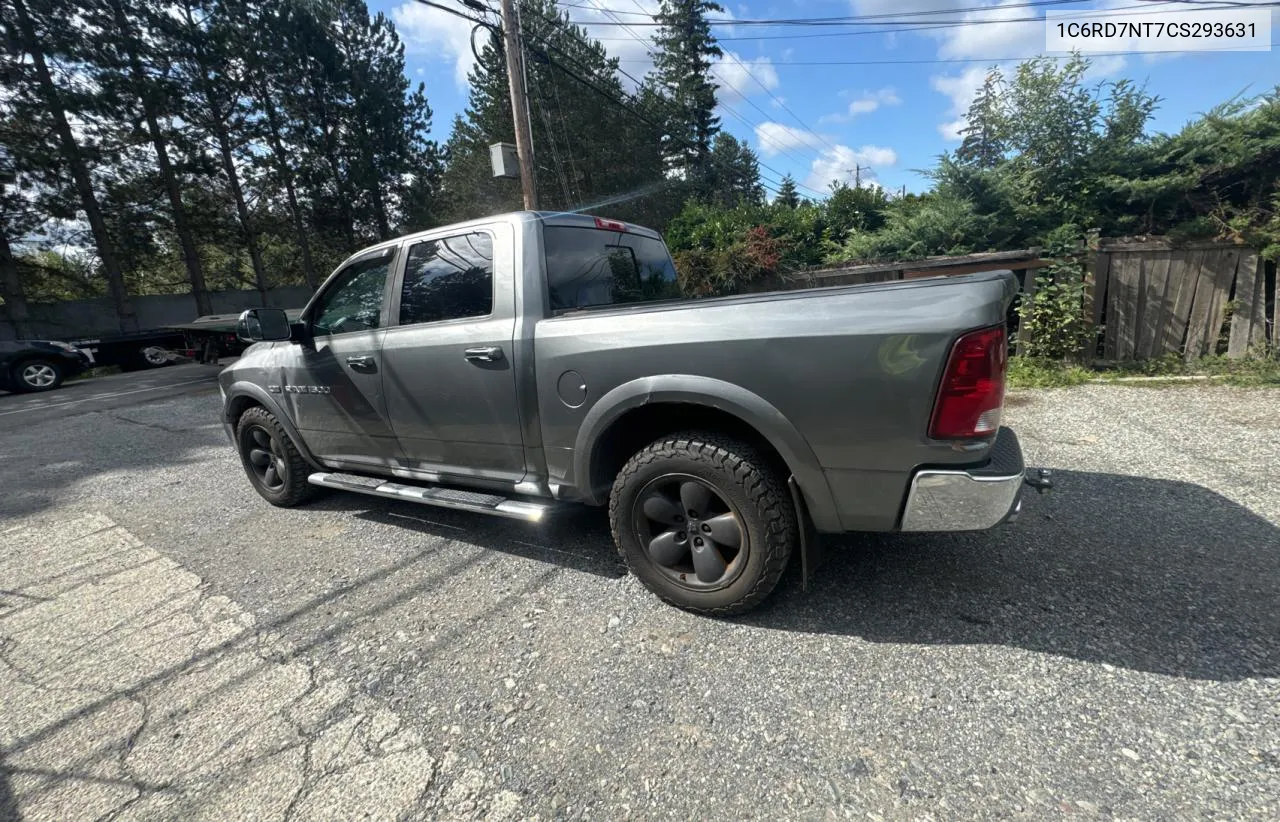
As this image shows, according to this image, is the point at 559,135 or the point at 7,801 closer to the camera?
the point at 7,801

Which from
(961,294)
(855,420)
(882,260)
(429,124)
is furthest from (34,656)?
(429,124)

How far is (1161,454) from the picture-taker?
397cm

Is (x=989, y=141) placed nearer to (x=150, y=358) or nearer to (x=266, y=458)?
(x=266, y=458)

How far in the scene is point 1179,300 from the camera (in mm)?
6027

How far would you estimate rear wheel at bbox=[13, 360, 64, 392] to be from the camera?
12.1 m

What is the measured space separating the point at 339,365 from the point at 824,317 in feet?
9.71

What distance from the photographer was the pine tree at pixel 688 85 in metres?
31.3

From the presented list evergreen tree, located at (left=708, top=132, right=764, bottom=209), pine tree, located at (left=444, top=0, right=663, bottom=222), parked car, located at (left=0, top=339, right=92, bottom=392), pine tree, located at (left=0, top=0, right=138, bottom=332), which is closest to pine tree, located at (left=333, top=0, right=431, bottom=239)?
pine tree, located at (left=444, top=0, right=663, bottom=222)

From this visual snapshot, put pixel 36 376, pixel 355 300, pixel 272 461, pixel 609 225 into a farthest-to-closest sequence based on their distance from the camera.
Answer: pixel 36 376 < pixel 272 461 < pixel 355 300 < pixel 609 225

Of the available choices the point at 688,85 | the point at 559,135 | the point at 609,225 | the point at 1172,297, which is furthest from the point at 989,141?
the point at 688,85

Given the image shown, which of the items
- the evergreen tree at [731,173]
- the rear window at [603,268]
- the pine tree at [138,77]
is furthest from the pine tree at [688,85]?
the rear window at [603,268]

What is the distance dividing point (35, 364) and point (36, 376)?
277mm

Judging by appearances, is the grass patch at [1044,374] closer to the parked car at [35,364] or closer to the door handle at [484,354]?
the door handle at [484,354]

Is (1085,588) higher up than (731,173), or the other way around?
(731,173)
